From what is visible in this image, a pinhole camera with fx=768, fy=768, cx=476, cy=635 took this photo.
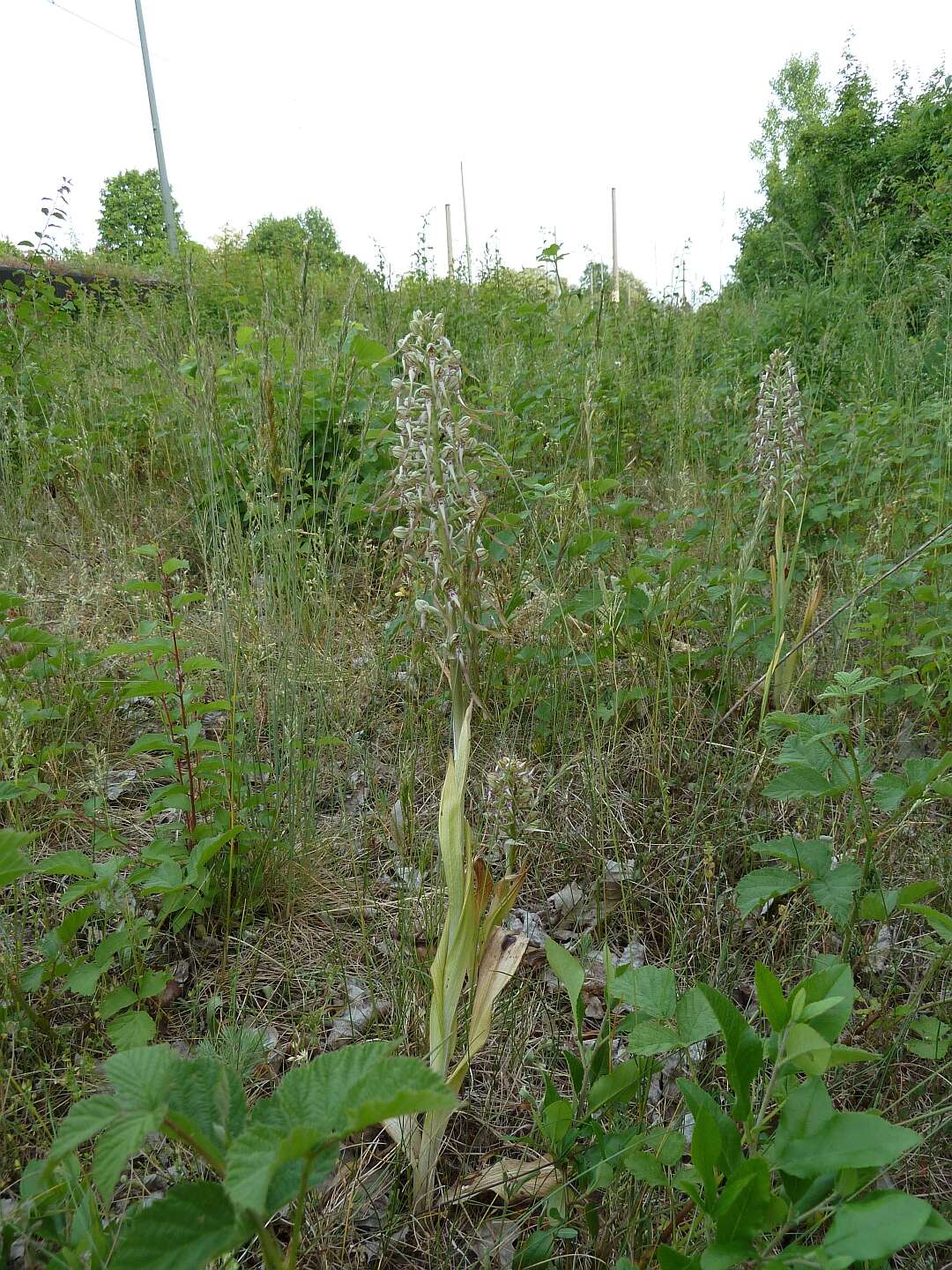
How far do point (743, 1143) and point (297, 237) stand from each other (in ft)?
35.1

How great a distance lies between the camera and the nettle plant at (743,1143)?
0.66m

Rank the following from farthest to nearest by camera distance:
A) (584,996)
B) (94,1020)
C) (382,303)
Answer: (382,303), (584,996), (94,1020)

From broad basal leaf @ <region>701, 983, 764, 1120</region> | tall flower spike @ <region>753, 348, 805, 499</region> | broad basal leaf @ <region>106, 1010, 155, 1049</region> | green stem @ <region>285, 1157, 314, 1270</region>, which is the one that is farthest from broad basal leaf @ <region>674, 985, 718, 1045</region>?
tall flower spike @ <region>753, 348, 805, 499</region>

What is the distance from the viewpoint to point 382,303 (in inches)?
189

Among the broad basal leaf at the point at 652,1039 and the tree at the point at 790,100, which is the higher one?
the tree at the point at 790,100

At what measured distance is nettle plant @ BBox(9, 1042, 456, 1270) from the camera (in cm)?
57

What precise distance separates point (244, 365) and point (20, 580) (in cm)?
131

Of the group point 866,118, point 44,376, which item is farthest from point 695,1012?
point 866,118

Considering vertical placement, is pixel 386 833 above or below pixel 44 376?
below

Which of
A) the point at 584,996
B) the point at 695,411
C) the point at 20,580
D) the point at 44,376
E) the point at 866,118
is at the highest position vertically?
the point at 866,118

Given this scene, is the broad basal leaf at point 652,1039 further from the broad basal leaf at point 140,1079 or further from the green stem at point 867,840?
the broad basal leaf at point 140,1079

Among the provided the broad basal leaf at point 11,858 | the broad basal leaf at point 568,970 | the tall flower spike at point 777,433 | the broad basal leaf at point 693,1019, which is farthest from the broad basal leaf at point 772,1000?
the tall flower spike at point 777,433

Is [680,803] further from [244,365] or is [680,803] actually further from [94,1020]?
[244,365]

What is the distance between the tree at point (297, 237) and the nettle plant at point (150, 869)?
1.26 metres
